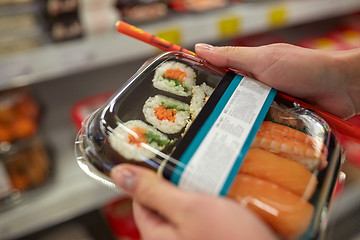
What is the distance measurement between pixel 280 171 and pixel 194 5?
3.29 ft

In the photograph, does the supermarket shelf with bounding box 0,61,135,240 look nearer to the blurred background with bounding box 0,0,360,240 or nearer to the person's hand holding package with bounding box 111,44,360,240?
the blurred background with bounding box 0,0,360,240

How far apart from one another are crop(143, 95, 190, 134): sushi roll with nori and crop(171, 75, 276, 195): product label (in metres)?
0.07

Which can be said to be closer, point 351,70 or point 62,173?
point 351,70

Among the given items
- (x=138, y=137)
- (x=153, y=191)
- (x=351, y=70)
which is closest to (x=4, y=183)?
(x=138, y=137)

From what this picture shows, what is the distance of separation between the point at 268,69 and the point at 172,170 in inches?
14.1

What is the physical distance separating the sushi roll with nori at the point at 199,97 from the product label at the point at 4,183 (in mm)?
772

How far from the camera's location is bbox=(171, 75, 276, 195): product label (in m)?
0.56

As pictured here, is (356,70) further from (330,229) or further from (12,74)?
(330,229)

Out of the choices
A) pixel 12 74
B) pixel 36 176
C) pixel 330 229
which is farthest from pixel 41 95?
pixel 330 229

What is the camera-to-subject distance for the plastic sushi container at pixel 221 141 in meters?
0.57

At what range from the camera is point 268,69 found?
0.78 metres

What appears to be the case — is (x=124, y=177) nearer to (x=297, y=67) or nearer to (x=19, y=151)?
(x=297, y=67)

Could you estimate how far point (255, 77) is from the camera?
2.67ft

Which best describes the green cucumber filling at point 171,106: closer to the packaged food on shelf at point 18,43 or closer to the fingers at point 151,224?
the fingers at point 151,224
